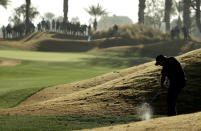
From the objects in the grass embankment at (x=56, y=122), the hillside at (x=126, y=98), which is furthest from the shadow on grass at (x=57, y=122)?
the hillside at (x=126, y=98)

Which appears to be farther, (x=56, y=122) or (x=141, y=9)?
(x=141, y=9)

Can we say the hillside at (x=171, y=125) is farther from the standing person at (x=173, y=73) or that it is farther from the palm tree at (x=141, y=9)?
the palm tree at (x=141, y=9)

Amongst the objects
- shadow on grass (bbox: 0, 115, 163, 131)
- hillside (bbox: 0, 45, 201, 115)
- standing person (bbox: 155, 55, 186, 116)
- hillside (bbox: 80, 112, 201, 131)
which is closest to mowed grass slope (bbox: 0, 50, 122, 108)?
hillside (bbox: 0, 45, 201, 115)

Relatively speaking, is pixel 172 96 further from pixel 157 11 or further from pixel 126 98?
pixel 157 11

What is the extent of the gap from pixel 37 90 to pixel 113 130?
10.4 metres

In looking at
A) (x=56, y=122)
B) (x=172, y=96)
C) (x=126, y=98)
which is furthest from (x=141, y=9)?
(x=56, y=122)

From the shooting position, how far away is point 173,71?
1034cm

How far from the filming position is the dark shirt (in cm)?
1023

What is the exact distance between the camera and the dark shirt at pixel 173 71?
10.2m

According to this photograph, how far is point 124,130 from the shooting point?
8.80 meters

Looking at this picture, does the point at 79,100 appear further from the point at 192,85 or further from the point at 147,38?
the point at 147,38

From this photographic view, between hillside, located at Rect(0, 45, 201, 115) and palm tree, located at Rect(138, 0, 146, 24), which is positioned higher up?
palm tree, located at Rect(138, 0, 146, 24)

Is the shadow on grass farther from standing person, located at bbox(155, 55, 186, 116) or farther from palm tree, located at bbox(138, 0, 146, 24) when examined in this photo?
palm tree, located at bbox(138, 0, 146, 24)

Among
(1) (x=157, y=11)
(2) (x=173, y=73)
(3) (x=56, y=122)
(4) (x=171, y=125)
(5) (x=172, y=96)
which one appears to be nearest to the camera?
(4) (x=171, y=125)
